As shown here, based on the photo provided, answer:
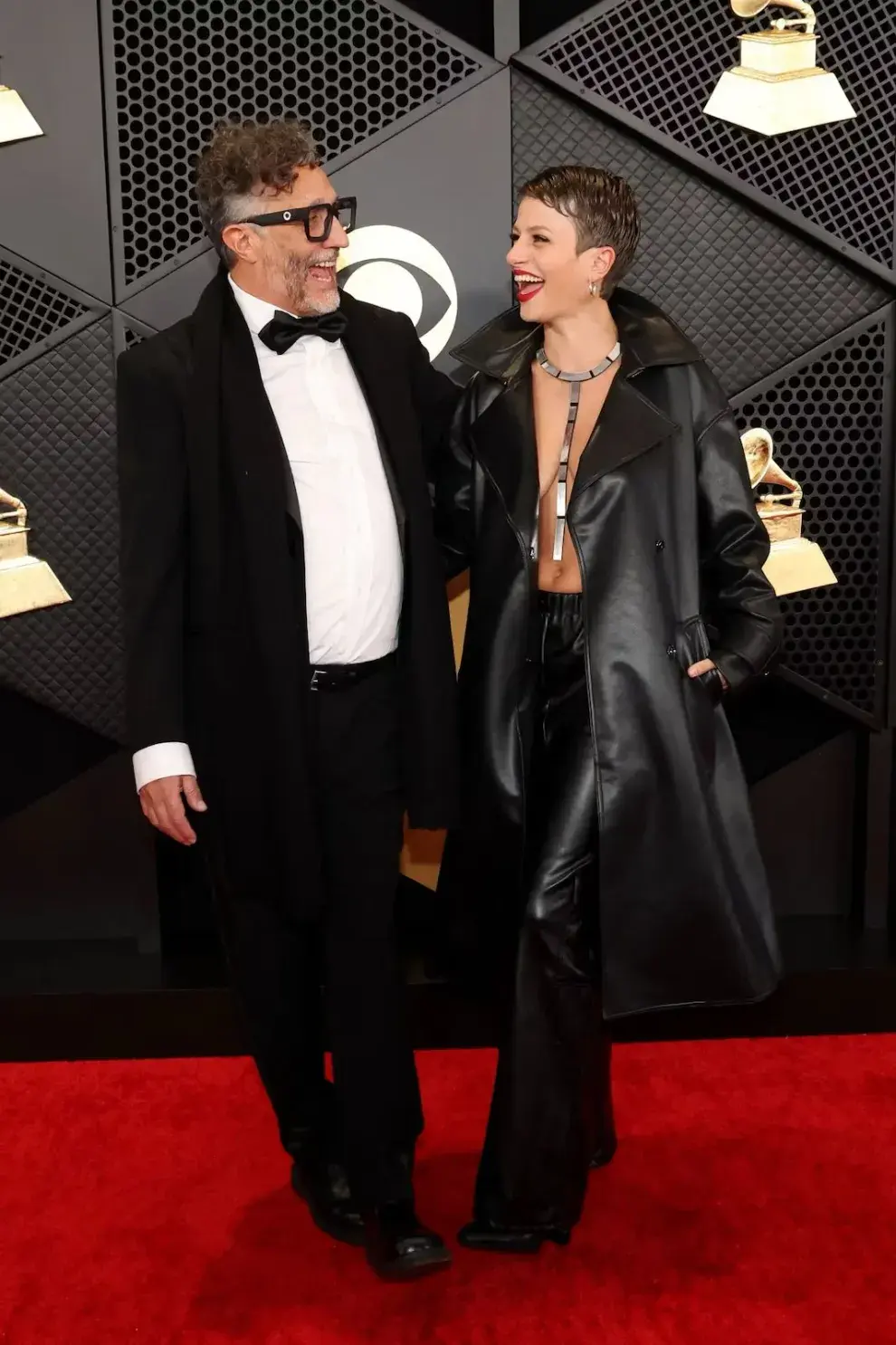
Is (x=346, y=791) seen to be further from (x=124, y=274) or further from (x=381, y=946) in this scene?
(x=124, y=274)

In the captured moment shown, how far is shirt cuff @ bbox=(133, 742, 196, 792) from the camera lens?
8.50 ft

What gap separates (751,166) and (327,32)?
3.60 feet

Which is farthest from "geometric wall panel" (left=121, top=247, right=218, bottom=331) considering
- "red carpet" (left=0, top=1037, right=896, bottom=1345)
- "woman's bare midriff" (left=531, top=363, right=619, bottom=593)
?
"red carpet" (left=0, top=1037, right=896, bottom=1345)

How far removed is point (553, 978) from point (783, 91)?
2.20 metres

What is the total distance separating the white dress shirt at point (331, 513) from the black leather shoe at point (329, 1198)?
2.87ft

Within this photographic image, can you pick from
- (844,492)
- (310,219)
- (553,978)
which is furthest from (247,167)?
(844,492)

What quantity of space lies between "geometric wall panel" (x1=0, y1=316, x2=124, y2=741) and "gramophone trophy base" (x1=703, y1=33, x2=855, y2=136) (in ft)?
5.40

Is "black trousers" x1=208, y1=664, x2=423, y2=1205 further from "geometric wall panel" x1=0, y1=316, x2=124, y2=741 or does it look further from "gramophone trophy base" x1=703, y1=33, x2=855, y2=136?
"gramophone trophy base" x1=703, y1=33, x2=855, y2=136

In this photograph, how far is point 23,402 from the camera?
11.6 feet

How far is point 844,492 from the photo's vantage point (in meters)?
3.73

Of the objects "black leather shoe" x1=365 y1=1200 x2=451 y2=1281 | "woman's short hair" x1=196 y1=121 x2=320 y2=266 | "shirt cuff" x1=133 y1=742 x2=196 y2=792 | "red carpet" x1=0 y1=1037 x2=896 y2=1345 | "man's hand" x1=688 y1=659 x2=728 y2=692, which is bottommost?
"red carpet" x1=0 y1=1037 x2=896 y2=1345

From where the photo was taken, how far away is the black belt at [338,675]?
262 centimetres

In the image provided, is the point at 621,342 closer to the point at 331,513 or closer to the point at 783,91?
the point at 331,513

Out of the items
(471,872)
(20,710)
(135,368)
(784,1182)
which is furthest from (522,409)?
(20,710)
